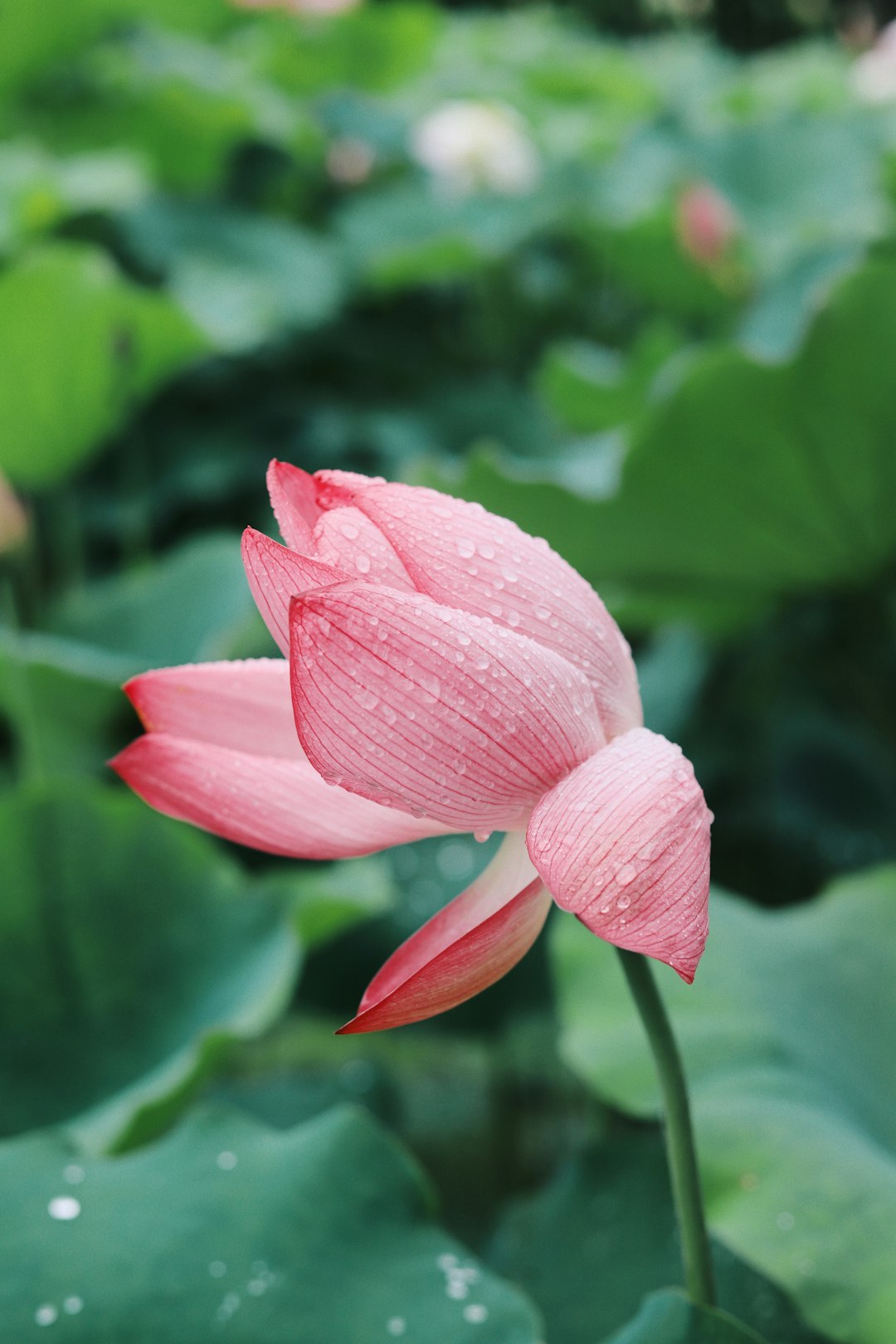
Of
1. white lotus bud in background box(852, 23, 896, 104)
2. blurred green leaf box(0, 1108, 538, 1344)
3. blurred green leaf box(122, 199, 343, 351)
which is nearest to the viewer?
blurred green leaf box(0, 1108, 538, 1344)

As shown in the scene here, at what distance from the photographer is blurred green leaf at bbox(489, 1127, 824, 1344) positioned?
450 millimetres

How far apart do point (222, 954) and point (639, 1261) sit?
1.01 feet

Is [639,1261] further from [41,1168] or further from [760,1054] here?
[41,1168]

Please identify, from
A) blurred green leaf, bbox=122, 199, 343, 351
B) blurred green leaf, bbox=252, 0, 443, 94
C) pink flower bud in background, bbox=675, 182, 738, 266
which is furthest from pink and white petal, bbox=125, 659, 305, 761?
blurred green leaf, bbox=252, 0, 443, 94

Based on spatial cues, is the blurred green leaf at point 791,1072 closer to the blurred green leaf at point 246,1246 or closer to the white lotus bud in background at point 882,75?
the blurred green leaf at point 246,1246

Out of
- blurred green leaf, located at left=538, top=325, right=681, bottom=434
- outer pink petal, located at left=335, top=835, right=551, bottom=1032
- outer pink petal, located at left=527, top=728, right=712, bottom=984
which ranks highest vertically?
outer pink petal, located at left=527, top=728, right=712, bottom=984

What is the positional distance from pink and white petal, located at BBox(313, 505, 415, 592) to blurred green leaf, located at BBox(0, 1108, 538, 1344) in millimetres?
241

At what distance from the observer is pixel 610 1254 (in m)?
0.56

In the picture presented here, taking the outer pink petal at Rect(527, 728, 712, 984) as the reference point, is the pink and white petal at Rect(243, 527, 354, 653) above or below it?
above

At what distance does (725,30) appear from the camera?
6.39 metres

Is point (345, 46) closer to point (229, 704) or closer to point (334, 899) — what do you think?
point (334, 899)

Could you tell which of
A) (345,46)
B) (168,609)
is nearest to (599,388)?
(168,609)

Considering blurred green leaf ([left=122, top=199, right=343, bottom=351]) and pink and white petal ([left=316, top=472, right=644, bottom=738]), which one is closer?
Result: pink and white petal ([left=316, top=472, right=644, bottom=738])

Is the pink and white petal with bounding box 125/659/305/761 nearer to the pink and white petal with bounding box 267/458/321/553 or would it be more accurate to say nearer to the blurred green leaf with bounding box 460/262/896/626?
the pink and white petal with bounding box 267/458/321/553
